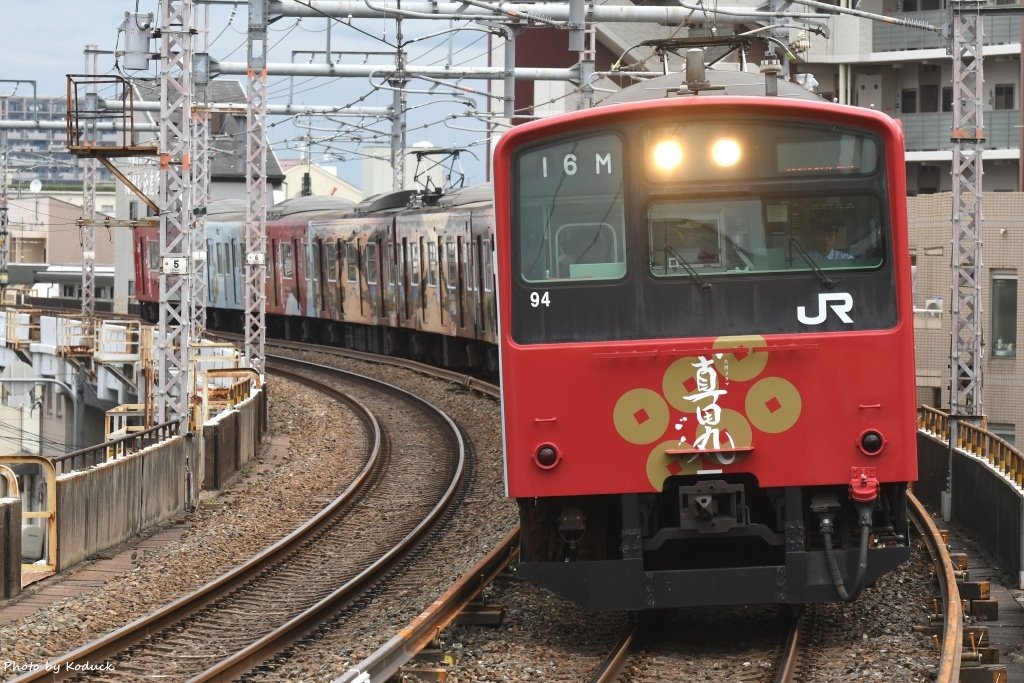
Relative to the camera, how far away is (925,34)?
35000mm

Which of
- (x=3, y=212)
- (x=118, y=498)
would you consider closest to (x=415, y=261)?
(x=118, y=498)

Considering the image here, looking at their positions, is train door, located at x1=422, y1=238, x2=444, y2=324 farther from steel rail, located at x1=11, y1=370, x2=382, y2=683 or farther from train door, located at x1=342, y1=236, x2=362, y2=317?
steel rail, located at x1=11, y1=370, x2=382, y2=683

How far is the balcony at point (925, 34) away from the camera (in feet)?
111

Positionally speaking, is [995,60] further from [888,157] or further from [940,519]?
[888,157]

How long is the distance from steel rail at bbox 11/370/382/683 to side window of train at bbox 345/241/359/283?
1396 centimetres

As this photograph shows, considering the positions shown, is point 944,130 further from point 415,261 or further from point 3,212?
point 3,212

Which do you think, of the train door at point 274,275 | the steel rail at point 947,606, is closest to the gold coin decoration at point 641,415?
the steel rail at point 947,606

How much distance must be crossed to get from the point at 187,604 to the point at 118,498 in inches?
115

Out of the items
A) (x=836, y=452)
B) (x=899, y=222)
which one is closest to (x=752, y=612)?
(x=836, y=452)

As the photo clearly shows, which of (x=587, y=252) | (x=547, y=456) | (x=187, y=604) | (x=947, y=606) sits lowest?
(x=187, y=604)

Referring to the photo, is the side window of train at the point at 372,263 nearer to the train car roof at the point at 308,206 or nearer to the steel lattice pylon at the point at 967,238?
the train car roof at the point at 308,206

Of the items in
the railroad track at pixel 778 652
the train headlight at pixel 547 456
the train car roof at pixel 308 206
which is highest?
the train car roof at pixel 308 206

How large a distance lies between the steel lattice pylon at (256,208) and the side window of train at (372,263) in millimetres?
7119

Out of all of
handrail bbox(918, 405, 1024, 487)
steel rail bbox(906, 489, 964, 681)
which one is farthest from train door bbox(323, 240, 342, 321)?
steel rail bbox(906, 489, 964, 681)
